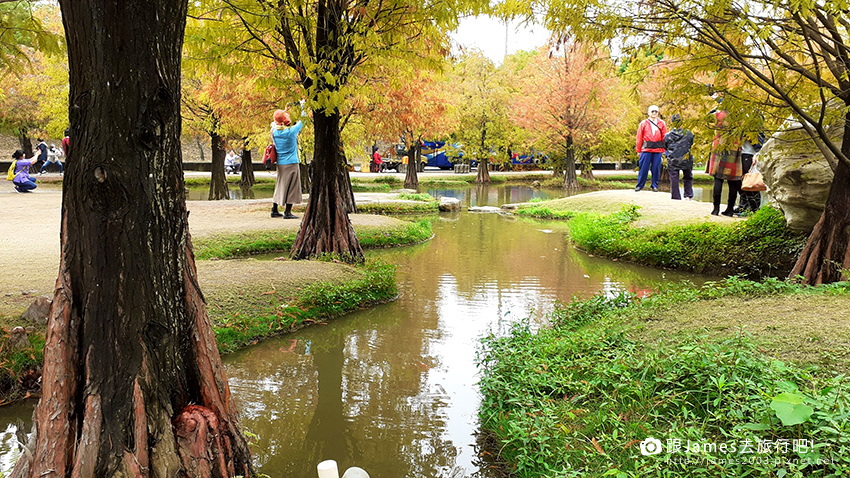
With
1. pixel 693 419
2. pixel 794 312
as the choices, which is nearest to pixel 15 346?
pixel 693 419

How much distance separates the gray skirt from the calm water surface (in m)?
3.56

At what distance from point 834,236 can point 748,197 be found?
19.6 ft

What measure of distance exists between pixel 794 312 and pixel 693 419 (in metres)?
1.86

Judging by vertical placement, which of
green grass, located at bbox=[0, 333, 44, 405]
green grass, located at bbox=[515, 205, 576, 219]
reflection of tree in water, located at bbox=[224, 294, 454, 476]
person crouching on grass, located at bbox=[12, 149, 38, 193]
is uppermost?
person crouching on grass, located at bbox=[12, 149, 38, 193]

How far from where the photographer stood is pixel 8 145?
38219 mm

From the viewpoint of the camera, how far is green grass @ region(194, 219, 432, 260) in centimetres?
935

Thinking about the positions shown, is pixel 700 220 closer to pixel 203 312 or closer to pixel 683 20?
pixel 683 20

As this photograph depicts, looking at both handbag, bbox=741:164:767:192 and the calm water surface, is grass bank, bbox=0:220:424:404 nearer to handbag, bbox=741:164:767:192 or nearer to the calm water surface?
the calm water surface

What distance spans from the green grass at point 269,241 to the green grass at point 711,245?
3.24 metres

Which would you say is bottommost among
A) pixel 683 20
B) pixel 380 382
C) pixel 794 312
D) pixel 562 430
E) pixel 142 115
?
pixel 380 382

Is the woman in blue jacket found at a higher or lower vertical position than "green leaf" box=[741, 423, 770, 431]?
higher

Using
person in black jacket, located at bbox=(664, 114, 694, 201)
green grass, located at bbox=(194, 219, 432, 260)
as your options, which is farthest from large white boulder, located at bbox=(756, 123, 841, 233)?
person in black jacket, located at bbox=(664, 114, 694, 201)

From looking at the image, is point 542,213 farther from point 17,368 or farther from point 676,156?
point 17,368

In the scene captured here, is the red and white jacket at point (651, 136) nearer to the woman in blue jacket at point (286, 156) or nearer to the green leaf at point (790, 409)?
the woman in blue jacket at point (286, 156)
